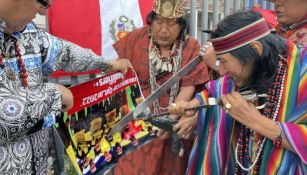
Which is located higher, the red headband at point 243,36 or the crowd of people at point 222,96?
the red headband at point 243,36

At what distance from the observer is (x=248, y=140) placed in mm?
1455

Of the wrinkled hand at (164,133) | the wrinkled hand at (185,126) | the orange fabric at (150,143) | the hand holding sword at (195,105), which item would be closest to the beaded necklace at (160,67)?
the orange fabric at (150,143)

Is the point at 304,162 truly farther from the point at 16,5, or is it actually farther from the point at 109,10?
the point at 109,10

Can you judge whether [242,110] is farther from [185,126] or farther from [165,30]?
[165,30]

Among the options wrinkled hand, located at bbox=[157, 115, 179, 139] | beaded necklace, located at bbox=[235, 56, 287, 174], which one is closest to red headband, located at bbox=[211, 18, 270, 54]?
beaded necklace, located at bbox=[235, 56, 287, 174]

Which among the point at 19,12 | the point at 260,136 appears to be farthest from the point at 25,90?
the point at 260,136

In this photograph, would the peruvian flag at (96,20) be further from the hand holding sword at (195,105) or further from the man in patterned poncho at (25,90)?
the hand holding sword at (195,105)

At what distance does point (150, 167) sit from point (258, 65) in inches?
40.8

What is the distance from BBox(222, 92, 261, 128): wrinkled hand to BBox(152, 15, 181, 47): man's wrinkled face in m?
0.82

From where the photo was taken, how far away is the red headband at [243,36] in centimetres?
132

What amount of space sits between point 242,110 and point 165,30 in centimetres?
88

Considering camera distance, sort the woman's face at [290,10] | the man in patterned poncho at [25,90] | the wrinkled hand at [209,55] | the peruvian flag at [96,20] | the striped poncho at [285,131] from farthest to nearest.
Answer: the peruvian flag at [96,20]
the wrinkled hand at [209,55]
the woman's face at [290,10]
the striped poncho at [285,131]
the man in patterned poncho at [25,90]

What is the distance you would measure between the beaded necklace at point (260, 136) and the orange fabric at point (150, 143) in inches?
27.6

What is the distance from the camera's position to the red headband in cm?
132
